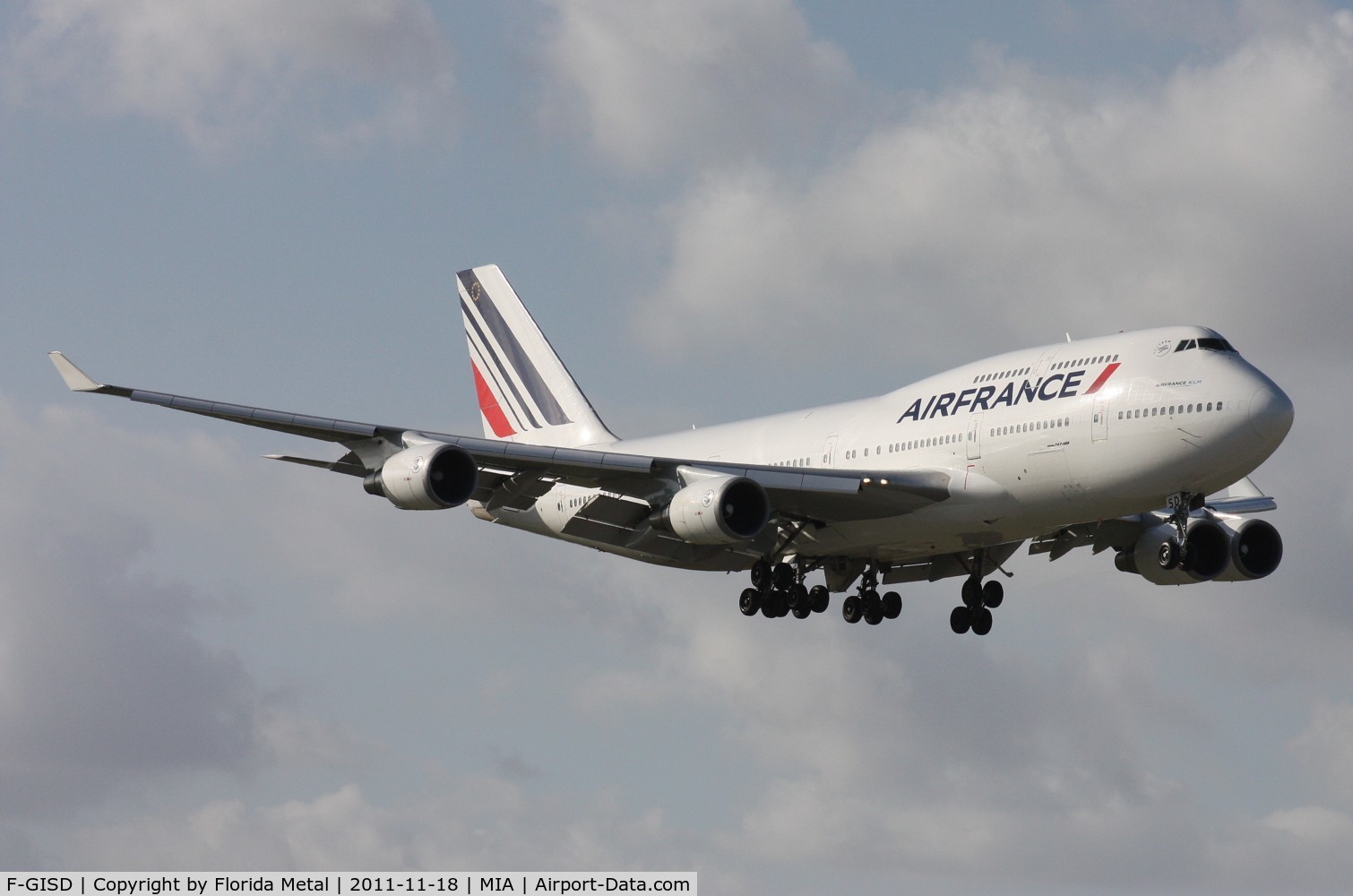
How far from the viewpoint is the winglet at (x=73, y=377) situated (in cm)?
3816

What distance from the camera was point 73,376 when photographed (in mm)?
38469

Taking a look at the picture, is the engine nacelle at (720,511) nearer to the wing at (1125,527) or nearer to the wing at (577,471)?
the wing at (577,471)

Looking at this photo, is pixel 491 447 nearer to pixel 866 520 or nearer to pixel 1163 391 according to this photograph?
pixel 866 520

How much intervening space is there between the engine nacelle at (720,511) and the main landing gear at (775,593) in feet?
17.2

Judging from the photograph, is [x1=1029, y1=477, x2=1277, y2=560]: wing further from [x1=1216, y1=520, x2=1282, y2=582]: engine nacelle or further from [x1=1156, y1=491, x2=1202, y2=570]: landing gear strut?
[x1=1156, y1=491, x2=1202, y2=570]: landing gear strut

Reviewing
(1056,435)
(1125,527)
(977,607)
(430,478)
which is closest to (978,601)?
(977,607)

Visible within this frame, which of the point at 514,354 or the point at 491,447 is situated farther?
the point at 514,354

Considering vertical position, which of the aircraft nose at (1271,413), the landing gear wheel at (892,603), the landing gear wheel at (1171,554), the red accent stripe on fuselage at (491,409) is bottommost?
the landing gear wheel at (1171,554)

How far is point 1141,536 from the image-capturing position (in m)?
46.5

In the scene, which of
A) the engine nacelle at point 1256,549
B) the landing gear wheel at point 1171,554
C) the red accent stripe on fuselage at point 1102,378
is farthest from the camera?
the engine nacelle at point 1256,549

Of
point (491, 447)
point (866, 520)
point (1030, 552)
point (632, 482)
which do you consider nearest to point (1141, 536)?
point (1030, 552)

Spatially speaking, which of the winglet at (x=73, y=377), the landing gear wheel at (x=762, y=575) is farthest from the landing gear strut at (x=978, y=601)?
the winglet at (x=73, y=377)

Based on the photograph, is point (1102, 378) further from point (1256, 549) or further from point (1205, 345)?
point (1256, 549)

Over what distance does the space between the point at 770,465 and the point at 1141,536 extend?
400 inches
